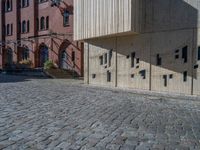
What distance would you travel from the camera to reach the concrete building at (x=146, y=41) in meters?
14.9

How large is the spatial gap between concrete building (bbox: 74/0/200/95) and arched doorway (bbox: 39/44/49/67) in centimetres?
1760

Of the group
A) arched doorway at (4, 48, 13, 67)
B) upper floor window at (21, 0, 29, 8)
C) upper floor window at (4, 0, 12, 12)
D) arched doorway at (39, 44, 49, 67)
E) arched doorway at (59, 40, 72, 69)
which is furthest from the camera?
arched doorway at (4, 48, 13, 67)

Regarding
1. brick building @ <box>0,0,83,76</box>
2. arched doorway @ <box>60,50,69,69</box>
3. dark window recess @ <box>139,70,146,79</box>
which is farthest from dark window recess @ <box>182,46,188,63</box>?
arched doorway @ <box>60,50,69,69</box>

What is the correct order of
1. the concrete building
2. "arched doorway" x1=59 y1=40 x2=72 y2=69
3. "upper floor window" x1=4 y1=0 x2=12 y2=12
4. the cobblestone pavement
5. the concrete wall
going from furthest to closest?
"upper floor window" x1=4 y1=0 x2=12 y2=12 < "arched doorway" x1=59 y1=40 x2=72 y2=69 < the concrete wall < the concrete building < the cobblestone pavement

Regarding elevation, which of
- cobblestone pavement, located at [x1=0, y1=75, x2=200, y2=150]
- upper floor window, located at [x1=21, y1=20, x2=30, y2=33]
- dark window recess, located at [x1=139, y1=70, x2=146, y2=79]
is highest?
upper floor window, located at [x1=21, y1=20, x2=30, y2=33]

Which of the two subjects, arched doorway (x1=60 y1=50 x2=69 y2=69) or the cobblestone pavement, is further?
arched doorway (x1=60 y1=50 x2=69 y2=69)

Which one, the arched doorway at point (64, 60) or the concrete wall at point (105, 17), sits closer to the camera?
the concrete wall at point (105, 17)

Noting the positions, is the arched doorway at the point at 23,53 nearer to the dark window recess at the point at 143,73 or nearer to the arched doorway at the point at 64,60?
the arched doorway at the point at 64,60

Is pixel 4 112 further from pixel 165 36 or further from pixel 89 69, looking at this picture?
pixel 89 69

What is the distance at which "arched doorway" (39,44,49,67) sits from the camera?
1436 inches

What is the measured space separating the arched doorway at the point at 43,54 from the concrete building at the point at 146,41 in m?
17.6

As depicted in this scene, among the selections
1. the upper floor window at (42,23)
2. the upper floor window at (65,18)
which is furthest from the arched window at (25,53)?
the upper floor window at (65,18)

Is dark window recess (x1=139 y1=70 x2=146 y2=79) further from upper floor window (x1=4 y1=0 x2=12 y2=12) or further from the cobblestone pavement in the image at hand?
upper floor window (x1=4 y1=0 x2=12 y2=12)

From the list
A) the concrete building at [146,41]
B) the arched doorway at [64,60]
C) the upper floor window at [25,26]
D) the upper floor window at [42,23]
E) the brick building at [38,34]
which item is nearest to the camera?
the concrete building at [146,41]
